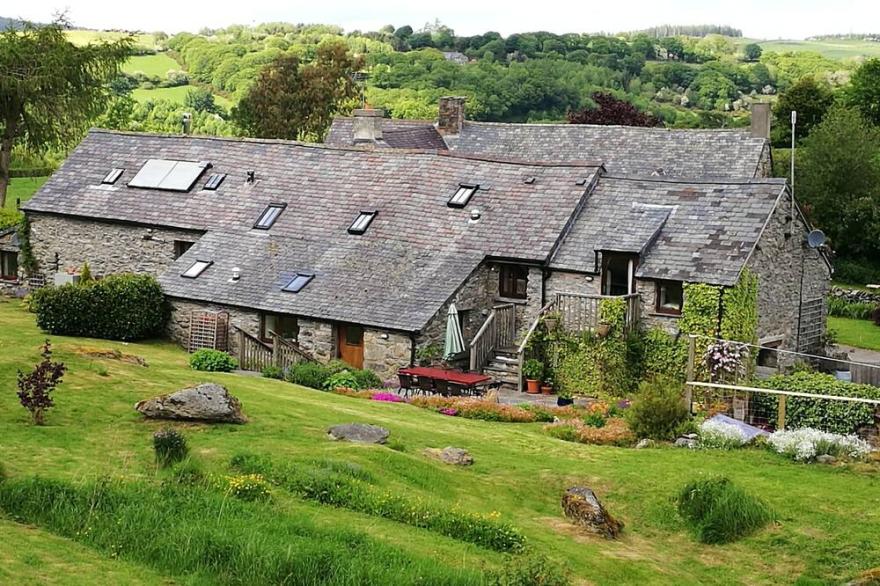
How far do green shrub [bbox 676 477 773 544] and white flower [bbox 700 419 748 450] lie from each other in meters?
4.75

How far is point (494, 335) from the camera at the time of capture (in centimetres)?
3975

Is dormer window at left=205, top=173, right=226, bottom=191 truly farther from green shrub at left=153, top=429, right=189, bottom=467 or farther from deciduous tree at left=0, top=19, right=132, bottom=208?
green shrub at left=153, top=429, right=189, bottom=467

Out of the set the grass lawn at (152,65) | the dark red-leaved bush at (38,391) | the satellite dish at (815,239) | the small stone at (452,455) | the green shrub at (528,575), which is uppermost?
the grass lawn at (152,65)

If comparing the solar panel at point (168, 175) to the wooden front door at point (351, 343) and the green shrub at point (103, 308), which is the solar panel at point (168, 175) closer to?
Answer: the green shrub at point (103, 308)

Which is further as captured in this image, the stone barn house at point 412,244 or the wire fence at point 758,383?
the stone barn house at point 412,244

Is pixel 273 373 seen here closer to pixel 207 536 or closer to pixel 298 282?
pixel 298 282

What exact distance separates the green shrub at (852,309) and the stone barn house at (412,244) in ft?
46.6

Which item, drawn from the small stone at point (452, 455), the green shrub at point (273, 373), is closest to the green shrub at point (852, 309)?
the green shrub at point (273, 373)

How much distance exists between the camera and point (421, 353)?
3784 cm

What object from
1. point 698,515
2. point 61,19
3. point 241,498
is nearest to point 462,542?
point 241,498

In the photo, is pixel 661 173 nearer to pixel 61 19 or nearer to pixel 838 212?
pixel 838 212

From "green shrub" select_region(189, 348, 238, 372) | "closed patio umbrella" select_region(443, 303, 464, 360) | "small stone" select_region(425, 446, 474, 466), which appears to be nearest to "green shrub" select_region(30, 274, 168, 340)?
"green shrub" select_region(189, 348, 238, 372)

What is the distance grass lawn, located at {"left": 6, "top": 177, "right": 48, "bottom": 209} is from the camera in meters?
69.0

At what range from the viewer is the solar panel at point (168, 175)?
48031 millimetres
